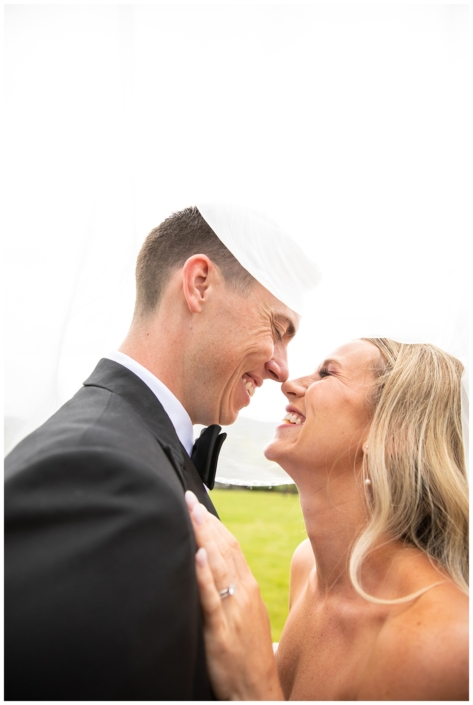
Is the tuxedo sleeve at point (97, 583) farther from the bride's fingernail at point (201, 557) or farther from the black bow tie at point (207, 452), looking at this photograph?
the black bow tie at point (207, 452)

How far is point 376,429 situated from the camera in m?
2.66

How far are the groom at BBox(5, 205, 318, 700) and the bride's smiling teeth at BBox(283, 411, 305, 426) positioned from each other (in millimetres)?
650

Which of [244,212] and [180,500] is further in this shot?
[244,212]

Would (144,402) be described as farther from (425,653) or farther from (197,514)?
(425,653)

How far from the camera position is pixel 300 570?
3.31 metres

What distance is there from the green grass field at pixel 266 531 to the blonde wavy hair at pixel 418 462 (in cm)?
2813

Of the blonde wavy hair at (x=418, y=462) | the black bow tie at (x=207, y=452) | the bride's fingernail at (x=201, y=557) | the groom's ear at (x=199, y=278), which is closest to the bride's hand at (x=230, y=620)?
the bride's fingernail at (x=201, y=557)

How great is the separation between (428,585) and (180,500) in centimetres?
109

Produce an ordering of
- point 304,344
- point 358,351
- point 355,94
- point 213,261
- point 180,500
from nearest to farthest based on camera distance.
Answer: point 180,500
point 355,94
point 213,261
point 304,344
point 358,351

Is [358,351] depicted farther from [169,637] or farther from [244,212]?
[169,637]

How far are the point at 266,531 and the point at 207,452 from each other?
1557 inches

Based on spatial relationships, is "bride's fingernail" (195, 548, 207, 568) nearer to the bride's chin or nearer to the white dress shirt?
the white dress shirt

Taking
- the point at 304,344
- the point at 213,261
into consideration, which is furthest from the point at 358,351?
the point at 213,261

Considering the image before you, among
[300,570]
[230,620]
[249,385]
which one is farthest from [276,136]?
[300,570]
